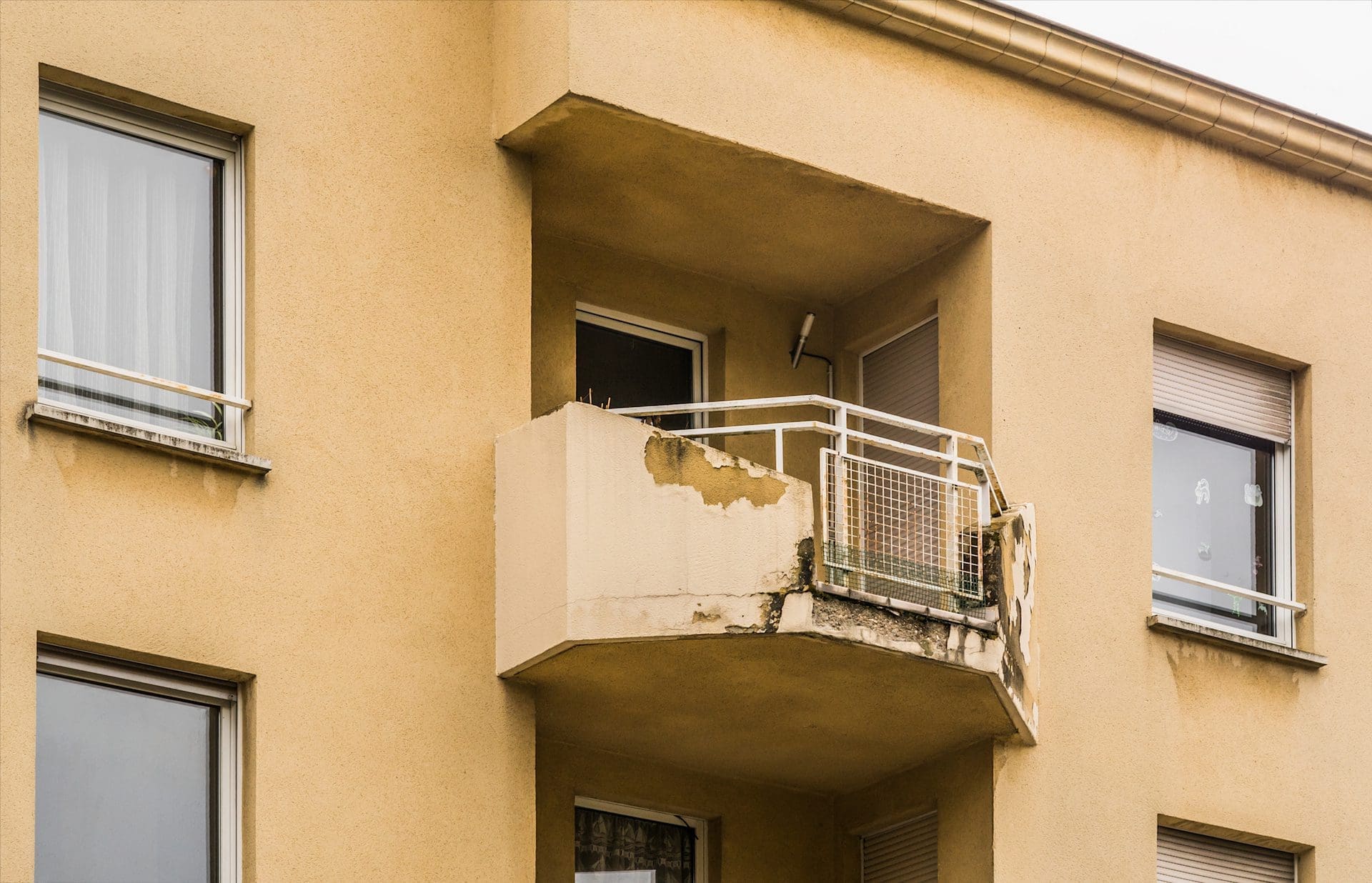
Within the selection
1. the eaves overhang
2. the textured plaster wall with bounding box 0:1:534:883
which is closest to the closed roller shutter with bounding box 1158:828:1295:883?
the textured plaster wall with bounding box 0:1:534:883

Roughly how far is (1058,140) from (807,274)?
7.04 ft

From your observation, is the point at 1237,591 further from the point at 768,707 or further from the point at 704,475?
the point at 704,475

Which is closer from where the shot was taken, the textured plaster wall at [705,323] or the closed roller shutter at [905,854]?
the closed roller shutter at [905,854]

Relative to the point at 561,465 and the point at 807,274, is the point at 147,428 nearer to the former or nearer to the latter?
the point at 561,465

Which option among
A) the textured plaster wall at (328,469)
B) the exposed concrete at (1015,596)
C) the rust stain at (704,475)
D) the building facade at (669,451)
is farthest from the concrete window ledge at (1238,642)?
the textured plaster wall at (328,469)

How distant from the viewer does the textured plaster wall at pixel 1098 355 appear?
52.4 ft

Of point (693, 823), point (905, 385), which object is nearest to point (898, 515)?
point (905, 385)

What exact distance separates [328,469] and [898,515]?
12.9 feet

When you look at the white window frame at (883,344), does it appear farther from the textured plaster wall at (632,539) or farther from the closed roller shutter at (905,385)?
the textured plaster wall at (632,539)

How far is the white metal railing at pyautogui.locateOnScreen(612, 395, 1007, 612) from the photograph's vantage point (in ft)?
49.1

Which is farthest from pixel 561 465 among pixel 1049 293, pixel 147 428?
pixel 1049 293

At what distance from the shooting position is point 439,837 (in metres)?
13.9

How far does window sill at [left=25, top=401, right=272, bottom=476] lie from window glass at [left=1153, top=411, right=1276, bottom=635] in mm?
7245

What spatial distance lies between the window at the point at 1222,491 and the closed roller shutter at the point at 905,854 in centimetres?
252
